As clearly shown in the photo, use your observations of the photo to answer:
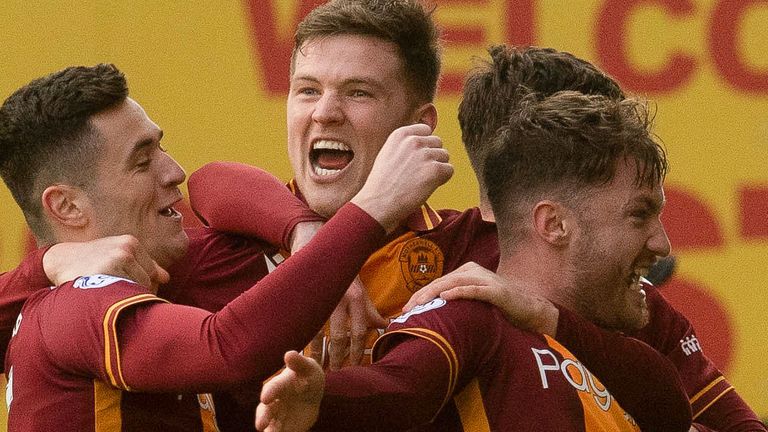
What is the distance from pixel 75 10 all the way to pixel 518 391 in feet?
9.96

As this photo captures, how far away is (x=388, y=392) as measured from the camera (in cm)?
276

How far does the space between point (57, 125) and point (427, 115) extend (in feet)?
3.01

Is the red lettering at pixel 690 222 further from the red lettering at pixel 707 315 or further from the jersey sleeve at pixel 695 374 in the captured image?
the jersey sleeve at pixel 695 374

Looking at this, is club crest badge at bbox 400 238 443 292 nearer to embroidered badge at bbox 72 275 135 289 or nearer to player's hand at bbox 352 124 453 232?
player's hand at bbox 352 124 453 232

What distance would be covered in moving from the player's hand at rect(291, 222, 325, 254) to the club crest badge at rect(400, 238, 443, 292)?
219mm


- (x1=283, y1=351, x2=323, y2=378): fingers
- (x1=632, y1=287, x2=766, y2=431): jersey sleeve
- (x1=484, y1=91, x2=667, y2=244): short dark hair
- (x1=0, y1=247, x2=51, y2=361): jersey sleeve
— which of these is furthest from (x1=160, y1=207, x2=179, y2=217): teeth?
(x1=632, y1=287, x2=766, y2=431): jersey sleeve

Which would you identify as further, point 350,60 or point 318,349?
point 350,60

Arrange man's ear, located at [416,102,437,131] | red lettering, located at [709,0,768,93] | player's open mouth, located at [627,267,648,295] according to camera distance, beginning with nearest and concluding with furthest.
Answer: player's open mouth, located at [627,267,648,295], man's ear, located at [416,102,437,131], red lettering, located at [709,0,768,93]

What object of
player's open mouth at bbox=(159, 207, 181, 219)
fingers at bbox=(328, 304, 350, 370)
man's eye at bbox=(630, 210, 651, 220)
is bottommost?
fingers at bbox=(328, 304, 350, 370)

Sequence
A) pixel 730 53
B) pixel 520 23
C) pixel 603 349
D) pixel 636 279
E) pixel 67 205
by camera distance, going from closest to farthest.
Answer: pixel 603 349 < pixel 636 279 < pixel 67 205 < pixel 520 23 < pixel 730 53

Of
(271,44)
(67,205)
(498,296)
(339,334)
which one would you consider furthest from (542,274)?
(271,44)

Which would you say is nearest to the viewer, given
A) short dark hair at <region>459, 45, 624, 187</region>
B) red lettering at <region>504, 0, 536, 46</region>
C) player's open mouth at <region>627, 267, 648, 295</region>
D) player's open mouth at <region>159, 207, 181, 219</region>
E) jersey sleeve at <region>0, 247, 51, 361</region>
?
player's open mouth at <region>627, 267, 648, 295</region>

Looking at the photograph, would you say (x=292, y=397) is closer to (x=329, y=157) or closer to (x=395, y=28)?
(x=329, y=157)

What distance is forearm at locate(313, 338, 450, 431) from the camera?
274 cm
